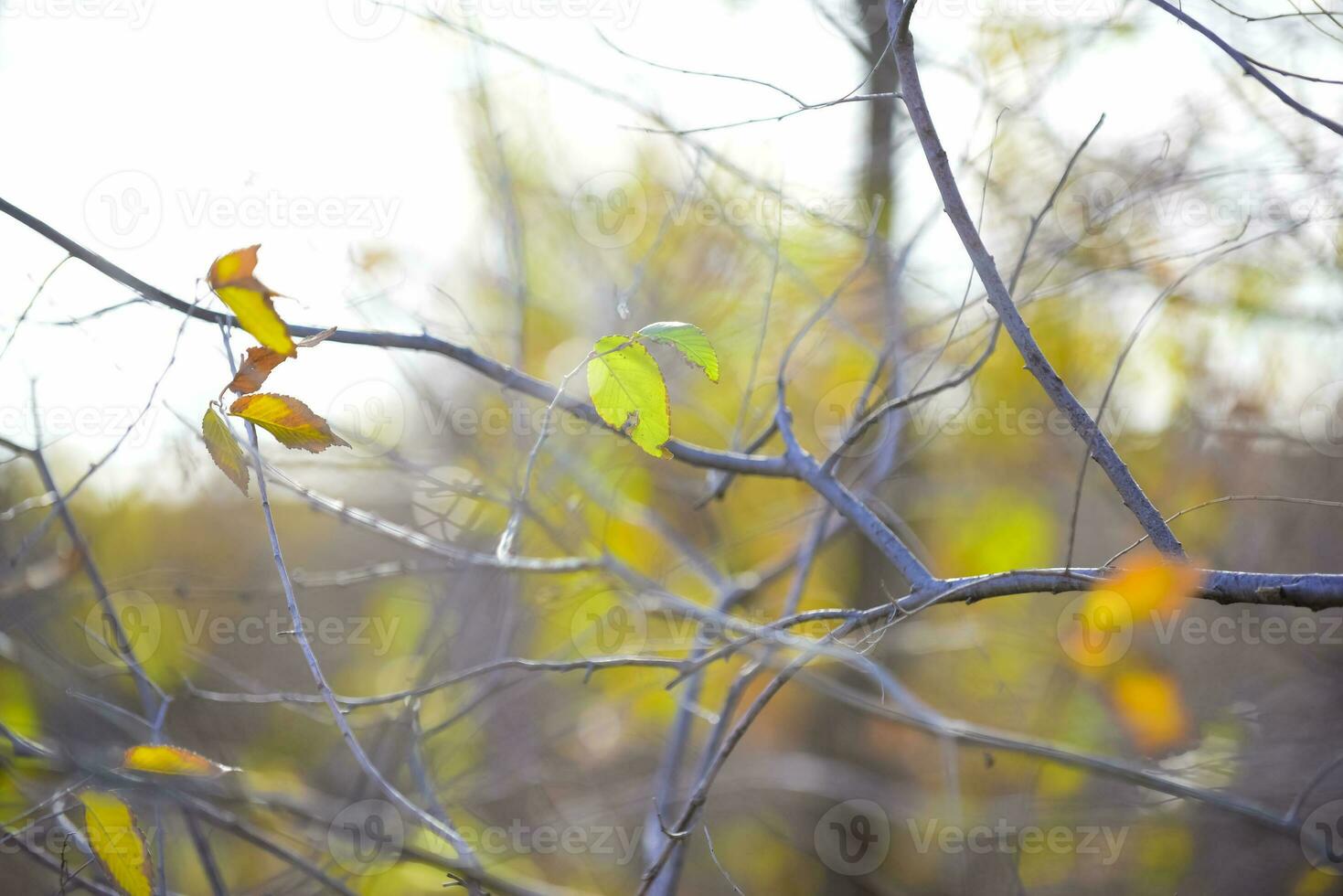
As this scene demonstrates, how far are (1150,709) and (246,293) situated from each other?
4.01 m

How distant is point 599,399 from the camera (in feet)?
3.94

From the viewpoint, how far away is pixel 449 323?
86.3 inches

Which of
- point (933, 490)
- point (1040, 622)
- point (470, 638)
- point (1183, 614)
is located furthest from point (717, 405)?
point (1183, 614)

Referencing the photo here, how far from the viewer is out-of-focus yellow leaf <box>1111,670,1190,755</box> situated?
3.35 metres

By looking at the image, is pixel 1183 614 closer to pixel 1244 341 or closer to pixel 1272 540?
pixel 1272 540

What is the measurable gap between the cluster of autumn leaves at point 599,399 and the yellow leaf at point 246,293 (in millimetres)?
82

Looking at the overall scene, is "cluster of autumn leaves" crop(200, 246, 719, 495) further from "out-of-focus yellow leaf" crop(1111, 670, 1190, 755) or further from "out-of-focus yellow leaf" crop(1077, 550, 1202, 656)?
"out-of-focus yellow leaf" crop(1111, 670, 1190, 755)

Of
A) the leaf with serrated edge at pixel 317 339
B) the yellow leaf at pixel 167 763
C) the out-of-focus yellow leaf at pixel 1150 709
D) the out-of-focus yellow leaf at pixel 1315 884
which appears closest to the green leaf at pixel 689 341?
the leaf with serrated edge at pixel 317 339

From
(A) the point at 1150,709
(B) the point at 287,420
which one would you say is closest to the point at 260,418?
(B) the point at 287,420

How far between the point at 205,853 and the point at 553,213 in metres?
2.71

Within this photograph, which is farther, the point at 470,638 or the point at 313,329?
the point at 470,638

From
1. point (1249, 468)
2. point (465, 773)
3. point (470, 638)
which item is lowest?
point (465, 773)

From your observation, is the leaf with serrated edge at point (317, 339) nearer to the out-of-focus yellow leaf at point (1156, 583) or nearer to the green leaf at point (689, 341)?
the green leaf at point (689, 341)

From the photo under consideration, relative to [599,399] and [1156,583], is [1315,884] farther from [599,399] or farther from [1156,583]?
[599,399]
